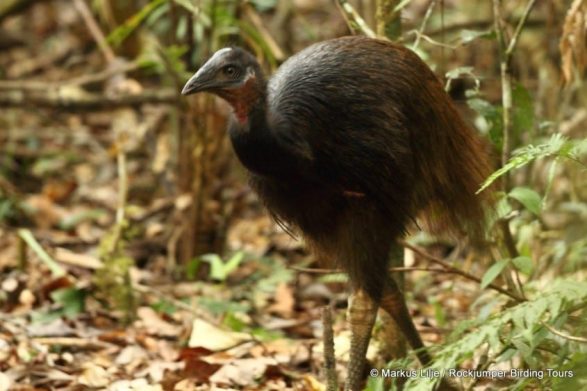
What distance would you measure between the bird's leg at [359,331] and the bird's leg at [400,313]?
0.13m

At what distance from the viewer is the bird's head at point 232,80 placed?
3.54 metres

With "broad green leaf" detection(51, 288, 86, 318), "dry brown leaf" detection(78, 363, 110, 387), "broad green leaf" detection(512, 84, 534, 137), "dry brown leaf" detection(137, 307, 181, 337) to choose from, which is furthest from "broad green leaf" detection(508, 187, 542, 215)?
"broad green leaf" detection(51, 288, 86, 318)

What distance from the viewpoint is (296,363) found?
15.5ft

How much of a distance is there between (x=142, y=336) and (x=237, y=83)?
6.59 feet

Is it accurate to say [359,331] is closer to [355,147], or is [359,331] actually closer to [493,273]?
[493,273]

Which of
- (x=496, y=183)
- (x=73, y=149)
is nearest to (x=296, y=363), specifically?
(x=496, y=183)

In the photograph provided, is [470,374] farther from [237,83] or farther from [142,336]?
[142,336]

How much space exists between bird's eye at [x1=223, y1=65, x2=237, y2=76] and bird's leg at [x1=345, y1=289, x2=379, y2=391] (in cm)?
101

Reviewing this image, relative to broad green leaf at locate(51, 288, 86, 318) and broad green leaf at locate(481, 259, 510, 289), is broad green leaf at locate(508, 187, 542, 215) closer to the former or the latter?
broad green leaf at locate(481, 259, 510, 289)

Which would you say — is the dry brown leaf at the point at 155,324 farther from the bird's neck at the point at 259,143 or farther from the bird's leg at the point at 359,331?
the bird's neck at the point at 259,143

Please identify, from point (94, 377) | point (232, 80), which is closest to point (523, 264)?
point (232, 80)

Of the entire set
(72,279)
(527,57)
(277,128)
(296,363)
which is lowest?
(296,363)

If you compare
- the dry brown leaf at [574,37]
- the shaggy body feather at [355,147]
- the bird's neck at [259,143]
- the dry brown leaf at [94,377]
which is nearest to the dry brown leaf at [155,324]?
the dry brown leaf at [94,377]

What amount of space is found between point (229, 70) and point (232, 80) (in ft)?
0.12
